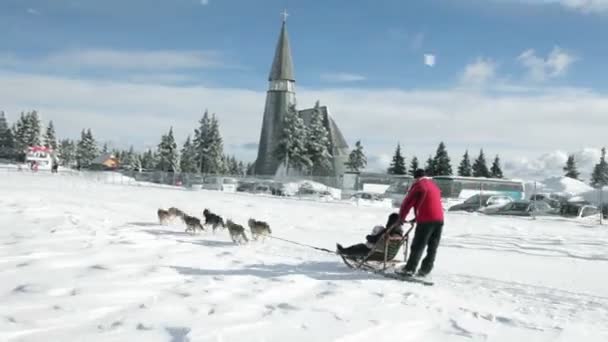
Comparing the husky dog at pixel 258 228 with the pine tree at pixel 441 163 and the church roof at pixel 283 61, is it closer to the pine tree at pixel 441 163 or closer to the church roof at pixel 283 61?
the church roof at pixel 283 61

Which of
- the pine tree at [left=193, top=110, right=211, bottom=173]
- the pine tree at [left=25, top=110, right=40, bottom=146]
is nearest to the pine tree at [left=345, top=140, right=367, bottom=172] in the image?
the pine tree at [left=193, top=110, right=211, bottom=173]

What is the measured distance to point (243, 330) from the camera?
15.6ft

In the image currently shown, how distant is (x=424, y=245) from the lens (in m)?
7.19

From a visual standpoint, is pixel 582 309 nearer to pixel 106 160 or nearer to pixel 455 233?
pixel 455 233

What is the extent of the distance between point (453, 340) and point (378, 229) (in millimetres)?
3406

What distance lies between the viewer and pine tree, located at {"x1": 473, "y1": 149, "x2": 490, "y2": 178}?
252ft

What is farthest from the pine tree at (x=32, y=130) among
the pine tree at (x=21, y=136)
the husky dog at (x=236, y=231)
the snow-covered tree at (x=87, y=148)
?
the husky dog at (x=236, y=231)

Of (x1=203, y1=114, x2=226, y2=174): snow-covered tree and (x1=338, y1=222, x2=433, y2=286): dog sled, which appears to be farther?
(x1=203, y1=114, x2=226, y2=174): snow-covered tree

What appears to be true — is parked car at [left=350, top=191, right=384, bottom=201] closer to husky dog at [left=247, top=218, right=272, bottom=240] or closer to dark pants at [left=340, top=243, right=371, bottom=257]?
husky dog at [left=247, top=218, right=272, bottom=240]

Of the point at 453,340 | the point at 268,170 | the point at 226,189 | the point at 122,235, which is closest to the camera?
the point at 453,340

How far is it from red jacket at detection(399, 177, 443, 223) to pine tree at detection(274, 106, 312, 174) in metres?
46.0

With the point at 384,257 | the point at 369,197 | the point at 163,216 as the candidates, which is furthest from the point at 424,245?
the point at 369,197

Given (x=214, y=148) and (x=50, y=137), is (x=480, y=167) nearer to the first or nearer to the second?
(x=214, y=148)

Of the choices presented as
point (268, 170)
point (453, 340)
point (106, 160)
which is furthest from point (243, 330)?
point (106, 160)
